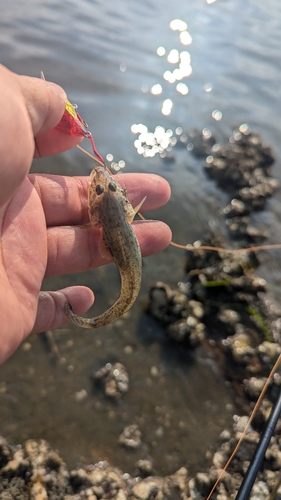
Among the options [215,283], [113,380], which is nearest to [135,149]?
[215,283]

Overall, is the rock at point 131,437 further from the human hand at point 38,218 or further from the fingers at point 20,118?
the fingers at point 20,118

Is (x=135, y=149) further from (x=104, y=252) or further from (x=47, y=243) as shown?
(x=47, y=243)

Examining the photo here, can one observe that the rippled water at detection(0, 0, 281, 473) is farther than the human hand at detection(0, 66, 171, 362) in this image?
Yes

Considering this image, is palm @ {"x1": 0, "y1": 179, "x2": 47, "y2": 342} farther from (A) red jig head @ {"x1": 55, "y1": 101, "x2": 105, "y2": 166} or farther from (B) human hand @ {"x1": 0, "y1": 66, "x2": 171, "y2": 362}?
(A) red jig head @ {"x1": 55, "y1": 101, "x2": 105, "y2": 166}

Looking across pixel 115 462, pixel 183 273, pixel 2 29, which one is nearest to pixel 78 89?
pixel 2 29

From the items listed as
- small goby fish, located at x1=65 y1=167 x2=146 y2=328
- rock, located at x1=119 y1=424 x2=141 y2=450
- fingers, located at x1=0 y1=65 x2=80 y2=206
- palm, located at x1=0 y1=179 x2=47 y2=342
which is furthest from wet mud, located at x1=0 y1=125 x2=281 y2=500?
fingers, located at x1=0 y1=65 x2=80 y2=206

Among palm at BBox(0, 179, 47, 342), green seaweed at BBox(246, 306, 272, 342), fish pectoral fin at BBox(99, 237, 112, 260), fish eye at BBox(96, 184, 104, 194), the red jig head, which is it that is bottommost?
green seaweed at BBox(246, 306, 272, 342)
